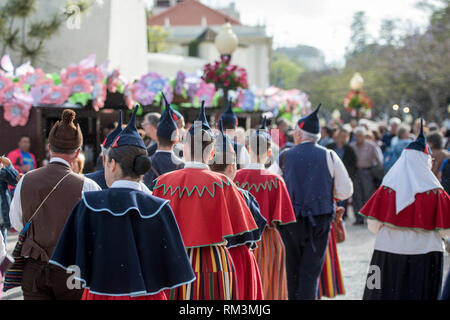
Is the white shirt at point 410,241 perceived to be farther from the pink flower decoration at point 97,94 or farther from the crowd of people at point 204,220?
the pink flower decoration at point 97,94

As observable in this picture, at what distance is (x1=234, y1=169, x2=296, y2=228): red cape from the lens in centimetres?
582

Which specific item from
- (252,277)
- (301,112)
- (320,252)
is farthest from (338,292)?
(301,112)

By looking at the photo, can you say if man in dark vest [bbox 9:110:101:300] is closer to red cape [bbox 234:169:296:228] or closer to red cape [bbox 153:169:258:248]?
red cape [bbox 153:169:258:248]

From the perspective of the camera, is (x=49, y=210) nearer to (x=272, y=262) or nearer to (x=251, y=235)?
(x=251, y=235)

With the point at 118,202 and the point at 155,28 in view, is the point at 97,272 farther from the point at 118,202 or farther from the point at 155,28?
the point at 155,28

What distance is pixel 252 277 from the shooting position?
464 centimetres

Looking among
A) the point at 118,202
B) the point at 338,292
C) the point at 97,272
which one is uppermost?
the point at 118,202

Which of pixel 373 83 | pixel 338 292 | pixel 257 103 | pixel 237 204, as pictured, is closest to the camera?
pixel 237 204

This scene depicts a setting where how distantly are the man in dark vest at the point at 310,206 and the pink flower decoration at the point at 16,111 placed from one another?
20.0 feet

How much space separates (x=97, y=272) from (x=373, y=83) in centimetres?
4388

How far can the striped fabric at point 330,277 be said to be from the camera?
22.8 ft

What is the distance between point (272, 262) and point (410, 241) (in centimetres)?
130

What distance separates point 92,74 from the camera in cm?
1149

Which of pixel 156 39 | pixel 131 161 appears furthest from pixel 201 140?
pixel 156 39
